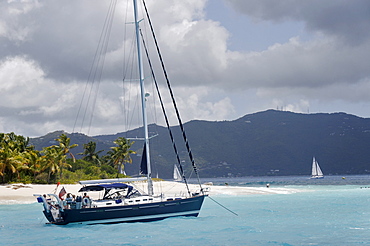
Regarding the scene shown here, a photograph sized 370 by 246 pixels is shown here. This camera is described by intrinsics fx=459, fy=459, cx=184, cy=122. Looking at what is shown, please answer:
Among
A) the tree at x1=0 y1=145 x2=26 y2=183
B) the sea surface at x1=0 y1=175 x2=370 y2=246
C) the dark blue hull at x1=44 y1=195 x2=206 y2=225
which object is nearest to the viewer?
the sea surface at x1=0 y1=175 x2=370 y2=246

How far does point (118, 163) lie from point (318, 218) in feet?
195

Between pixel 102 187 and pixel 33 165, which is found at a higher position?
pixel 33 165

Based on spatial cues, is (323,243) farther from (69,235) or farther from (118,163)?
(118,163)

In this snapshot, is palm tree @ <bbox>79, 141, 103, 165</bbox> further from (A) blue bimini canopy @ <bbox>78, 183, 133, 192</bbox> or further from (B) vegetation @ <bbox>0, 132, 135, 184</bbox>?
(A) blue bimini canopy @ <bbox>78, 183, 133, 192</bbox>

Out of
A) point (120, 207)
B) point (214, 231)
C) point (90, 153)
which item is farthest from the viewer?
point (90, 153)

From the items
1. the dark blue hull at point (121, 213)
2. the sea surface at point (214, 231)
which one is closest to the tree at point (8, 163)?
the sea surface at point (214, 231)

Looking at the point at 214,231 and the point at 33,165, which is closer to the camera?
the point at 214,231

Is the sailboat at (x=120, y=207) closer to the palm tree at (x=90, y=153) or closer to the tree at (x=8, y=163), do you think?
the tree at (x=8, y=163)

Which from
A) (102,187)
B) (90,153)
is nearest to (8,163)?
(90,153)

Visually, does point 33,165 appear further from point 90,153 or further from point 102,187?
point 102,187

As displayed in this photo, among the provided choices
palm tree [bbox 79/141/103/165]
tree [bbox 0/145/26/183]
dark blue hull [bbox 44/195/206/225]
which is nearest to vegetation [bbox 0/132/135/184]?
tree [bbox 0/145/26/183]

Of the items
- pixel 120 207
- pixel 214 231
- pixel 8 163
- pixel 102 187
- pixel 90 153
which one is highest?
pixel 90 153

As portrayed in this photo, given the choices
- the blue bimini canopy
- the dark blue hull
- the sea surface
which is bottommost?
the sea surface

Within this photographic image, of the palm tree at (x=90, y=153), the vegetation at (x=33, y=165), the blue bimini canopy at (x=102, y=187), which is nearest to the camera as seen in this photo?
the blue bimini canopy at (x=102, y=187)
